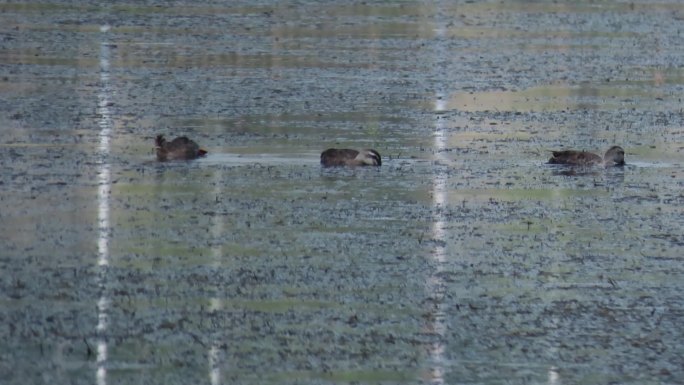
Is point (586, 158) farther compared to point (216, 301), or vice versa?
point (586, 158)

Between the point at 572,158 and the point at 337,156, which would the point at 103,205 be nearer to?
the point at 337,156

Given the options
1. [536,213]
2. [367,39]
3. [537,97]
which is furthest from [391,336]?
[367,39]

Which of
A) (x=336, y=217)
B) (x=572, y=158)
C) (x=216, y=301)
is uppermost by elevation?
(x=216, y=301)

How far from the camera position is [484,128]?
61.3 feet

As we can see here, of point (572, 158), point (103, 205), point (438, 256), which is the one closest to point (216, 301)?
point (438, 256)

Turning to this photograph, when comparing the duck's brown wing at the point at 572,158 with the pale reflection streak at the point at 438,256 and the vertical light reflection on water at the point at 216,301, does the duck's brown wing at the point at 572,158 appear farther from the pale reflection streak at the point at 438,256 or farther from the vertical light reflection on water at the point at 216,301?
the vertical light reflection on water at the point at 216,301

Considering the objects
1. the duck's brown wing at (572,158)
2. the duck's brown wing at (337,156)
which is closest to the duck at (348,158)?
the duck's brown wing at (337,156)

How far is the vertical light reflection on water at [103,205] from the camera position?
934 cm

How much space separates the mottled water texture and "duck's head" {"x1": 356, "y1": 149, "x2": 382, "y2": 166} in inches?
5.2

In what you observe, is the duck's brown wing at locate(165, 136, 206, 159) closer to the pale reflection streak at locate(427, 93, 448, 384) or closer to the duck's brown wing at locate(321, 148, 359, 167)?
the duck's brown wing at locate(321, 148, 359, 167)

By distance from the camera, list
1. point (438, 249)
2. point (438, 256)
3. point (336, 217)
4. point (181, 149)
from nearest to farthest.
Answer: point (438, 256) → point (438, 249) → point (336, 217) → point (181, 149)

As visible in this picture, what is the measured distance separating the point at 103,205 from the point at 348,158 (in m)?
2.67

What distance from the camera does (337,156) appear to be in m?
15.6

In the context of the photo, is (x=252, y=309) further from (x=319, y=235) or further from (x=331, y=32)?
(x=331, y=32)
